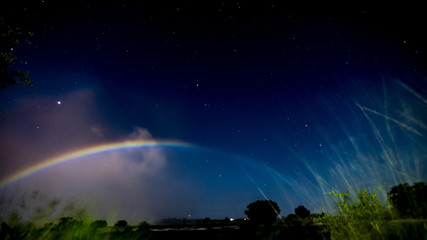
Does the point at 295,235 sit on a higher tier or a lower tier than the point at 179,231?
lower

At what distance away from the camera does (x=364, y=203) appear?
3570 mm

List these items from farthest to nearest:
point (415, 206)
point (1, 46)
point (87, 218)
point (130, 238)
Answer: point (1, 46), point (130, 238), point (415, 206), point (87, 218)

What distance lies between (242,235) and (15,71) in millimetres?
13339

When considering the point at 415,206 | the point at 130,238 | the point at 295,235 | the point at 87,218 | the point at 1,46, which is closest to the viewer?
the point at 87,218

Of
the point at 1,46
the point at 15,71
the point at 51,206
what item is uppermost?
the point at 1,46

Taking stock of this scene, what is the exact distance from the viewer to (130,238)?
394 cm

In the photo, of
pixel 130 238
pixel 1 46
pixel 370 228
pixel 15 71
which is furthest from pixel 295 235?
pixel 1 46

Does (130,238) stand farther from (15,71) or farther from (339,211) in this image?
(15,71)

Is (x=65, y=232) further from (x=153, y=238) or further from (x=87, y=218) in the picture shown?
(x=153, y=238)

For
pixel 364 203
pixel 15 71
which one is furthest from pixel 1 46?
pixel 364 203

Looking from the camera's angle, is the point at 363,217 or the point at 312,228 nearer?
the point at 363,217

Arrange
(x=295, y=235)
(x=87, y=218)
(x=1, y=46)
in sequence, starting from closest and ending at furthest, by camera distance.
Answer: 1. (x=87, y=218)
2. (x=295, y=235)
3. (x=1, y=46)

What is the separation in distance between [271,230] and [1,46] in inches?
579

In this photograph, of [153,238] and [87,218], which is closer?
[87,218]
